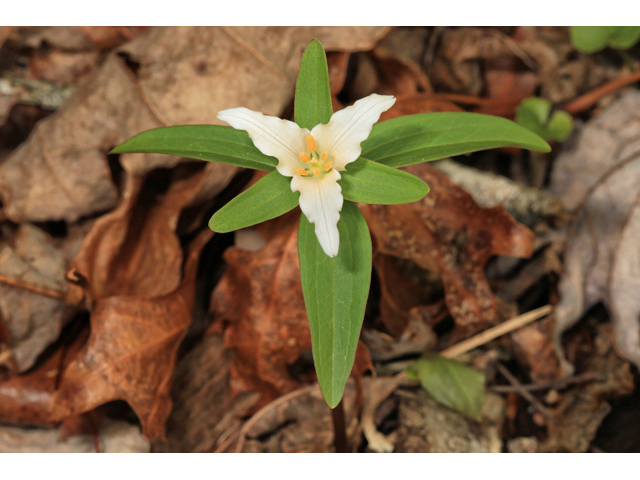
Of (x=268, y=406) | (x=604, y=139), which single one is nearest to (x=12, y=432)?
(x=268, y=406)

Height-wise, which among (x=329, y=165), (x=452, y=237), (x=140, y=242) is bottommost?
(x=140, y=242)

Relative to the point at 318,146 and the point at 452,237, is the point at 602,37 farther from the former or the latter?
the point at 318,146

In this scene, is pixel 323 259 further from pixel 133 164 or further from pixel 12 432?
pixel 12 432

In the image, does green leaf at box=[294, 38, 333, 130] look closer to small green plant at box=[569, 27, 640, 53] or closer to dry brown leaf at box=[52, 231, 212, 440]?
dry brown leaf at box=[52, 231, 212, 440]

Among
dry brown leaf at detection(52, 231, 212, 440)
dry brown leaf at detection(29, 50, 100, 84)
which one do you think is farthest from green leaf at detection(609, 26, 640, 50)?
dry brown leaf at detection(29, 50, 100, 84)

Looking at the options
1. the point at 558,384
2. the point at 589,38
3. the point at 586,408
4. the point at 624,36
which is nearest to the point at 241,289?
the point at 558,384

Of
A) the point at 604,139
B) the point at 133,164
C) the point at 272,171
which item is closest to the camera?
the point at 272,171
